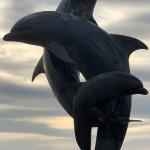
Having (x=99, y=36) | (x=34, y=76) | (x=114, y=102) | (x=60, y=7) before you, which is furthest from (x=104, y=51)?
(x=34, y=76)

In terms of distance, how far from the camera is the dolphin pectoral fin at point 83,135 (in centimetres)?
1694

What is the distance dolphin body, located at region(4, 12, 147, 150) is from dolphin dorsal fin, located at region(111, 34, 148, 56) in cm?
68

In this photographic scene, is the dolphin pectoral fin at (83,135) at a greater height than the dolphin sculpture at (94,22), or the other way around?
the dolphin sculpture at (94,22)

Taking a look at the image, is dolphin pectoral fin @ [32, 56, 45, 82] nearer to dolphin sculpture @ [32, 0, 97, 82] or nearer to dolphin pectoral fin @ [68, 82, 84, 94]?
dolphin sculpture @ [32, 0, 97, 82]

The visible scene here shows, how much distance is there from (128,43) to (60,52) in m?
3.13

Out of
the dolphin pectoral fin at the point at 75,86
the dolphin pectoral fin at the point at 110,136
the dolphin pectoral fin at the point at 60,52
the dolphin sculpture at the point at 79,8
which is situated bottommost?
the dolphin pectoral fin at the point at 110,136

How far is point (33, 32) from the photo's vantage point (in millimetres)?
17469

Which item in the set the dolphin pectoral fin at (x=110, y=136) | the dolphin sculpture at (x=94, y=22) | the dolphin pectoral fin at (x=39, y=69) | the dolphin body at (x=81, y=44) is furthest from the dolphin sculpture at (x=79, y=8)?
the dolphin pectoral fin at (x=110, y=136)

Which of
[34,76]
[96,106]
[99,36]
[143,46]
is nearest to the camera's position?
[96,106]

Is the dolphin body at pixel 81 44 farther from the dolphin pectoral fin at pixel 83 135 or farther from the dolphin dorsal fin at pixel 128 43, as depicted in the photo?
the dolphin dorsal fin at pixel 128 43

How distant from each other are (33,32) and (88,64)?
82.3 inches

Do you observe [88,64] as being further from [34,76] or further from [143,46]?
[34,76]

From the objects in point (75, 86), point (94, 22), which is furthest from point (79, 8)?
point (75, 86)

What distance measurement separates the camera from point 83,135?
1705 cm
